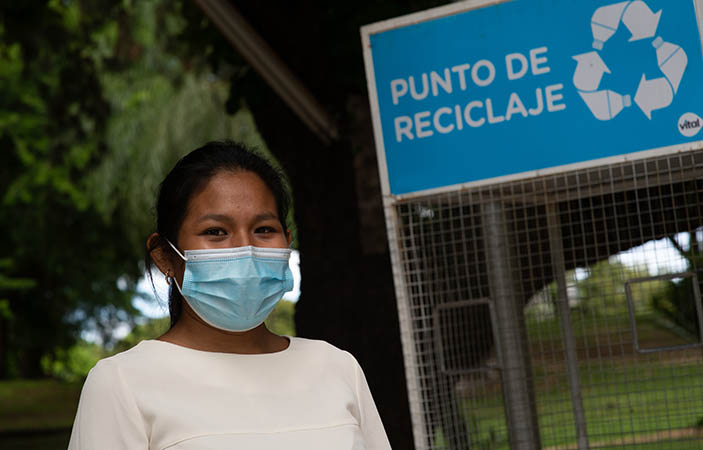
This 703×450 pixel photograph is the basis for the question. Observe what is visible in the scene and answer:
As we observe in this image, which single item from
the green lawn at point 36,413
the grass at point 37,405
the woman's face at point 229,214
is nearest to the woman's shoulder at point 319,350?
the woman's face at point 229,214

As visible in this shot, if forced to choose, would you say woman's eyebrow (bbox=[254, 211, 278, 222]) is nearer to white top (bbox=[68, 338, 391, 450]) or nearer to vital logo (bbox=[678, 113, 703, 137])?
white top (bbox=[68, 338, 391, 450])

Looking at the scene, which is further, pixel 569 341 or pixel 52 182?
pixel 52 182

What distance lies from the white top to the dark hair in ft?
0.99

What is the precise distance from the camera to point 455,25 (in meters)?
3.47

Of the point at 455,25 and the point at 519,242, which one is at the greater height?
the point at 455,25

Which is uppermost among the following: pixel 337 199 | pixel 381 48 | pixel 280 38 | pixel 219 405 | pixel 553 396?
pixel 280 38

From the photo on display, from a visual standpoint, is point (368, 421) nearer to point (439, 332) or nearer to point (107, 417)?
point (107, 417)

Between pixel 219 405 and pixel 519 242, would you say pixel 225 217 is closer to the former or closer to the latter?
pixel 219 405

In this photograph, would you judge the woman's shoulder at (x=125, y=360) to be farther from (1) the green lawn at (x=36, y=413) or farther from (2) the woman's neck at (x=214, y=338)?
(1) the green lawn at (x=36, y=413)

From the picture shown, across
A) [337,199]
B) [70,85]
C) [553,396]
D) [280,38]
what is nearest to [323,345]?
[553,396]

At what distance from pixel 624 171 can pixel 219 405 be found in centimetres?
176

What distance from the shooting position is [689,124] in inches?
124

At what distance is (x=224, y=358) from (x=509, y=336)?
1518 mm

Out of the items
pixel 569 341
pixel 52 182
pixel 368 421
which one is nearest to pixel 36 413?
pixel 52 182
